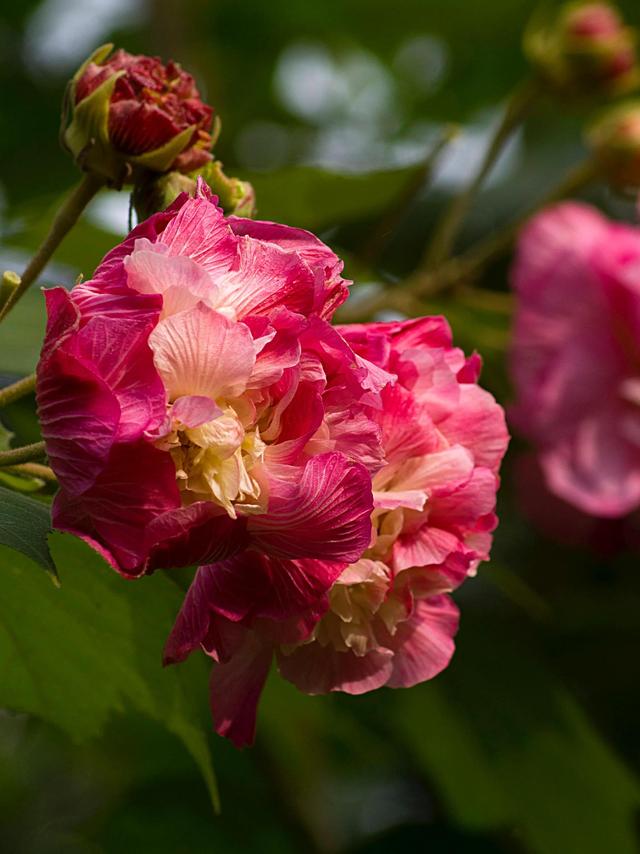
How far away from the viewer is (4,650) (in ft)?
2.05

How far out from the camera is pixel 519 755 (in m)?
1.09

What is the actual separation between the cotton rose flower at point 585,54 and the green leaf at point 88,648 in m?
0.74

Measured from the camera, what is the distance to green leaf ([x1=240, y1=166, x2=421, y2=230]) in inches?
40.8

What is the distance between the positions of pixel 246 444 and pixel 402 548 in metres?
0.10

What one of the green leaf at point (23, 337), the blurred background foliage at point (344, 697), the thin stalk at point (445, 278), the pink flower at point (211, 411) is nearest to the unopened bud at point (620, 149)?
the thin stalk at point (445, 278)

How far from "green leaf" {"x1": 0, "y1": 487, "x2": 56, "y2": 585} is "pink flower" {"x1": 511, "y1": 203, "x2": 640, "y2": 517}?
0.69m

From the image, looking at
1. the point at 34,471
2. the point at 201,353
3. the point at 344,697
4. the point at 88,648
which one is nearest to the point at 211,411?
the point at 201,353

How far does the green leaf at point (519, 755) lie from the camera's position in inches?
42.4

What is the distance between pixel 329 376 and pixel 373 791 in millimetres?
1376

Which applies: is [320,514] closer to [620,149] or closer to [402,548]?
[402,548]

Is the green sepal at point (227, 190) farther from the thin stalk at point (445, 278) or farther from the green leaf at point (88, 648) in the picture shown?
the thin stalk at point (445, 278)

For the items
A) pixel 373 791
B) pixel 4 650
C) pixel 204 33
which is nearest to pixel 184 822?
pixel 373 791

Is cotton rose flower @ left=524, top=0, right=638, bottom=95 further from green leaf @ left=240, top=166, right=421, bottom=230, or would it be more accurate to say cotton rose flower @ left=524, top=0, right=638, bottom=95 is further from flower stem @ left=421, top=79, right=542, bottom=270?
green leaf @ left=240, top=166, right=421, bottom=230

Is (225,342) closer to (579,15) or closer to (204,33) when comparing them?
(579,15)
